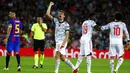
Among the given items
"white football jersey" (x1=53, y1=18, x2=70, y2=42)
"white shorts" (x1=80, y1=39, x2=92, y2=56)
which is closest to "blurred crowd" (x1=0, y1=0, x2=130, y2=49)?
"white shorts" (x1=80, y1=39, x2=92, y2=56)

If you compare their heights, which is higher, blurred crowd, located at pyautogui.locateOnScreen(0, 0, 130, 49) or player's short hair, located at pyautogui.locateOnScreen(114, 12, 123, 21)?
blurred crowd, located at pyautogui.locateOnScreen(0, 0, 130, 49)

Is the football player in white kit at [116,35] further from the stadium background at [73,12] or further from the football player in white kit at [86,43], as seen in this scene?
the stadium background at [73,12]

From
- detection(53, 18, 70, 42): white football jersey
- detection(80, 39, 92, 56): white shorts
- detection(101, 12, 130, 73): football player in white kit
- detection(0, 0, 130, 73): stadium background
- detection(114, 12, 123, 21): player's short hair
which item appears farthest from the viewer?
detection(0, 0, 130, 73): stadium background

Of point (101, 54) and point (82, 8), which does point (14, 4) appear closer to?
point (82, 8)

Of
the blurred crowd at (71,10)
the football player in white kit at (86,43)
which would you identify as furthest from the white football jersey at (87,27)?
the blurred crowd at (71,10)

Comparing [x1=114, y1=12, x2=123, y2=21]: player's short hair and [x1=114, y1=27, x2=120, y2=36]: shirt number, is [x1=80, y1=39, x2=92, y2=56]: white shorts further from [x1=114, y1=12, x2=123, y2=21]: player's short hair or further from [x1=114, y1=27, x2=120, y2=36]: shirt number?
[x1=114, y1=12, x2=123, y2=21]: player's short hair

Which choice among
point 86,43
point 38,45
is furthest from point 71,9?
point 86,43

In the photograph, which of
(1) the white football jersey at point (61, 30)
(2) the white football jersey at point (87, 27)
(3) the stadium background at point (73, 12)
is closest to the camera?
(1) the white football jersey at point (61, 30)

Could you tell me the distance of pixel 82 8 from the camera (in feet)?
130

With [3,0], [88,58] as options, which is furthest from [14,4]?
[88,58]

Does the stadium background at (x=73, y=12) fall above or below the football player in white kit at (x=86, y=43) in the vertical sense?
above

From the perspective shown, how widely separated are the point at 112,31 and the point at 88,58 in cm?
165

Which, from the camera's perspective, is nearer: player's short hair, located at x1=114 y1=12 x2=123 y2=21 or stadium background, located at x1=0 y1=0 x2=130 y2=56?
player's short hair, located at x1=114 y1=12 x2=123 y2=21

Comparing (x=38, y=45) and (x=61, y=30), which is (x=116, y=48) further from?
(x=38, y=45)
